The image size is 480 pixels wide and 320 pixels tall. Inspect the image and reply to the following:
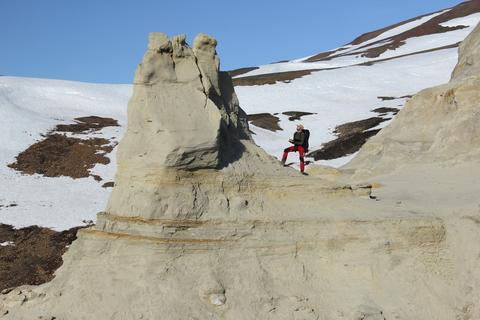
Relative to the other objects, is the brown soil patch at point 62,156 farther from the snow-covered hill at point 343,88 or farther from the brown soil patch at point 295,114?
the brown soil patch at point 295,114

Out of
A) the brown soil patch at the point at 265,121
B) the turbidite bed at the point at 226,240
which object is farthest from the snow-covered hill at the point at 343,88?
the turbidite bed at the point at 226,240

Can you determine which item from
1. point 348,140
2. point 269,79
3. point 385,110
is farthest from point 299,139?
point 269,79

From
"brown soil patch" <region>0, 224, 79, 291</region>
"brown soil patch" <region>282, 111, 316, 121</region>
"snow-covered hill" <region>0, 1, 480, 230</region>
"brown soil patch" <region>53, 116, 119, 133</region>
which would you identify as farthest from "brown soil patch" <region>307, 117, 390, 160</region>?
"brown soil patch" <region>0, 224, 79, 291</region>

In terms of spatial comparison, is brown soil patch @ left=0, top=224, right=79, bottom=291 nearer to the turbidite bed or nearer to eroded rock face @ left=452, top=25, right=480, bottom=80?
the turbidite bed

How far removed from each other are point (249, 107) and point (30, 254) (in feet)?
184

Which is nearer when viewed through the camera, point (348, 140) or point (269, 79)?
point (348, 140)

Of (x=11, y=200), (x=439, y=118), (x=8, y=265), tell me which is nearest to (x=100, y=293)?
(x=439, y=118)

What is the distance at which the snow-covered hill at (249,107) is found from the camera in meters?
40.4

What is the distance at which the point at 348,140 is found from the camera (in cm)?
5503

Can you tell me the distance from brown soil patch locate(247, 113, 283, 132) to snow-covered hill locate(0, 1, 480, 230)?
0.13 metres

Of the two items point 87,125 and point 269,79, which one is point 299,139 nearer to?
point 87,125

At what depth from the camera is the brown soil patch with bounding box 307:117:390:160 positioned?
50.7m

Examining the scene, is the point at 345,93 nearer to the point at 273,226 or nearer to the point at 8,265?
the point at 8,265

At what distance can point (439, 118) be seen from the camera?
2444cm
